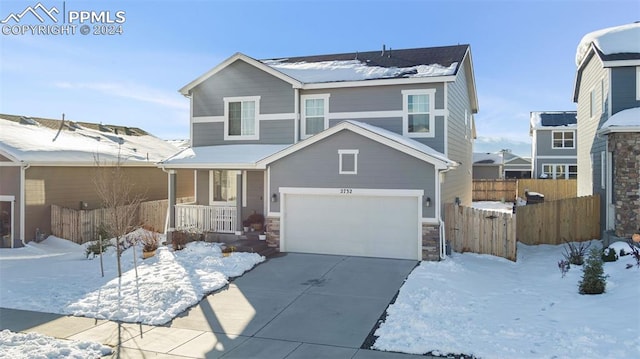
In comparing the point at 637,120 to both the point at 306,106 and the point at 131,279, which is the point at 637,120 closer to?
the point at 306,106

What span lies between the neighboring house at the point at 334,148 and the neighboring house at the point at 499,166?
80.1 feet

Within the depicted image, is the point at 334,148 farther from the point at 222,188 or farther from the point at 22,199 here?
the point at 22,199

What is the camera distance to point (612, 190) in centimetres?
1438

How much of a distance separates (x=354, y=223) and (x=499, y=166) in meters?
33.9

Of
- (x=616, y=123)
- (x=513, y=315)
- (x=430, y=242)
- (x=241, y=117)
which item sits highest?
(x=241, y=117)

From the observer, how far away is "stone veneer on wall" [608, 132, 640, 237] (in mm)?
13172

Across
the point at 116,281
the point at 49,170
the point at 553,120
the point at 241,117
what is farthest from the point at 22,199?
the point at 553,120

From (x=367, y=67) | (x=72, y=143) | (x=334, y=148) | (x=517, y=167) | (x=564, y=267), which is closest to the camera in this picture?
(x=564, y=267)

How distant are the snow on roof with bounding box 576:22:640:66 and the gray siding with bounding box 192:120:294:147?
11189 mm

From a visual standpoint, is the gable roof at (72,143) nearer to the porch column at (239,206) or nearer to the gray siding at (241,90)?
the gray siding at (241,90)

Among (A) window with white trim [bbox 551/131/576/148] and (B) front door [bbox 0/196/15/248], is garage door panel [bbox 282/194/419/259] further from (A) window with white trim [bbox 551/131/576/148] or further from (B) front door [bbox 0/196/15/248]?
(A) window with white trim [bbox 551/131/576/148]

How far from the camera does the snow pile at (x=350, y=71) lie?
16458mm

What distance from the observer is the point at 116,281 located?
11375mm

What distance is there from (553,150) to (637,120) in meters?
26.4
